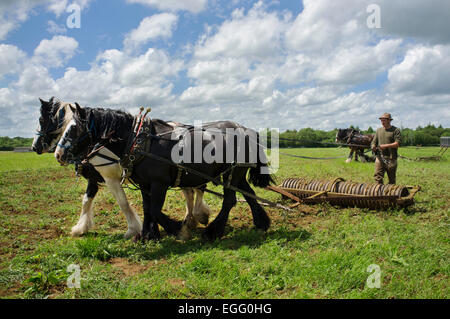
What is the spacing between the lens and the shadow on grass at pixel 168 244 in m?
4.60

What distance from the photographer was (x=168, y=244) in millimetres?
5105

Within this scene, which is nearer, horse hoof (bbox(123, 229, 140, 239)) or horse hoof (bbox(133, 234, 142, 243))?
horse hoof (bbox(133, 234, 142, 243))

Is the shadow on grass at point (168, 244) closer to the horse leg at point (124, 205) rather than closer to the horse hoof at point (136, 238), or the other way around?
the horse hoof at point (136, 238)

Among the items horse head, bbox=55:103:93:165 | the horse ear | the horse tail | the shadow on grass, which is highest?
the horse ear

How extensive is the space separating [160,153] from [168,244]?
1.52 metres

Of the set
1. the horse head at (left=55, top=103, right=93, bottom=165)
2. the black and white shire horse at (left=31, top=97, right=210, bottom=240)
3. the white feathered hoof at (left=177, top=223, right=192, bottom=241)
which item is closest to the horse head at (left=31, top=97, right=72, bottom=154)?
the black and white shire horse at (left=31, top=97, right=210, bottom=240)

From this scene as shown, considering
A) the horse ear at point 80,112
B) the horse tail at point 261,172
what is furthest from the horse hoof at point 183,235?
the horse ear at point 80,112

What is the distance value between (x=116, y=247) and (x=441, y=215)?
6.31 meters

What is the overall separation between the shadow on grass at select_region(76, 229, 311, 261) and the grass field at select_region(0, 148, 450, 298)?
0.02m

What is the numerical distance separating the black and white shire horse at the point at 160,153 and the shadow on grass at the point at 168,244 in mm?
214

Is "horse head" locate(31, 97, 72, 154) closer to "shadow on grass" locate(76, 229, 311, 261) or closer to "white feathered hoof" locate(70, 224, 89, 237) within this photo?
"white feathered hoof" locate(70, 224, 89, 237)

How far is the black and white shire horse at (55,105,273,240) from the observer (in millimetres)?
4938

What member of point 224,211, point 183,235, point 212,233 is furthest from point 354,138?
point 183,235
